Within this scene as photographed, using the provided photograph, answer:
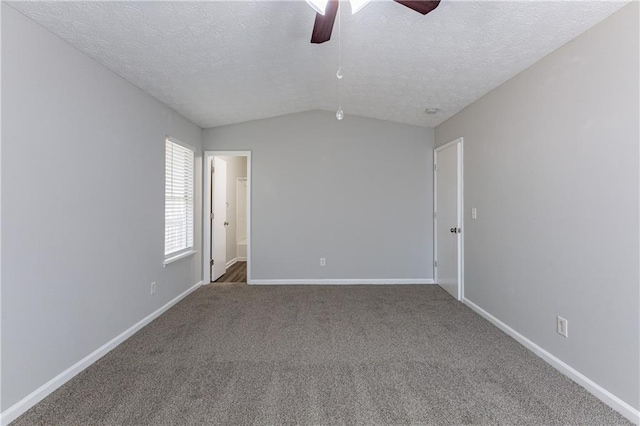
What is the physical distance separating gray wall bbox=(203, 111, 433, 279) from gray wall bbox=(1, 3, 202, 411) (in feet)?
5.61

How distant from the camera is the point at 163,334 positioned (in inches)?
108

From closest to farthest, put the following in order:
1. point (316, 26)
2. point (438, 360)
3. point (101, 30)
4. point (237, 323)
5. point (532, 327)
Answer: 1. point (316, 26)
2. point (101, 30)
3. point (438, 360)
4. point (532, 327)
5. point (237, 323)

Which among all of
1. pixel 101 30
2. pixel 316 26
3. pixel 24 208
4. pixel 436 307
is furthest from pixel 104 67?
pixel 436 307

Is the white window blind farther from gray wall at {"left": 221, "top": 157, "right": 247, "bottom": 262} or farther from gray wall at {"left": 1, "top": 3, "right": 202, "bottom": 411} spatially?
gray wall at {"left": 221, "top": 157, "right": 247, "bottom": 262}

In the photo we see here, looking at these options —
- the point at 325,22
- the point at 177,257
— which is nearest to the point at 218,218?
the point at 177,257

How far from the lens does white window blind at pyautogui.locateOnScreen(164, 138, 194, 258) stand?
3523 mm

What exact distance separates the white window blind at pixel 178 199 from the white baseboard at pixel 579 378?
12.1ft

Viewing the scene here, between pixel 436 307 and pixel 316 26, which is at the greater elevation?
pixel 316 26

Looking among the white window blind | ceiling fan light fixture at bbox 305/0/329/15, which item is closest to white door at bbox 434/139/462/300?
ceiling fan light fixture at bbox 305/0/329/15

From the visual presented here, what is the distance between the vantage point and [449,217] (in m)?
3.95

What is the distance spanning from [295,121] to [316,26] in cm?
279

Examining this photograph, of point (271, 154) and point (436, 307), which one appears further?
point (271, 154)

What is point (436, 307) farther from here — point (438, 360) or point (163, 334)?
point (163, 334)

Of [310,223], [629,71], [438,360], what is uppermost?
[629,71]
